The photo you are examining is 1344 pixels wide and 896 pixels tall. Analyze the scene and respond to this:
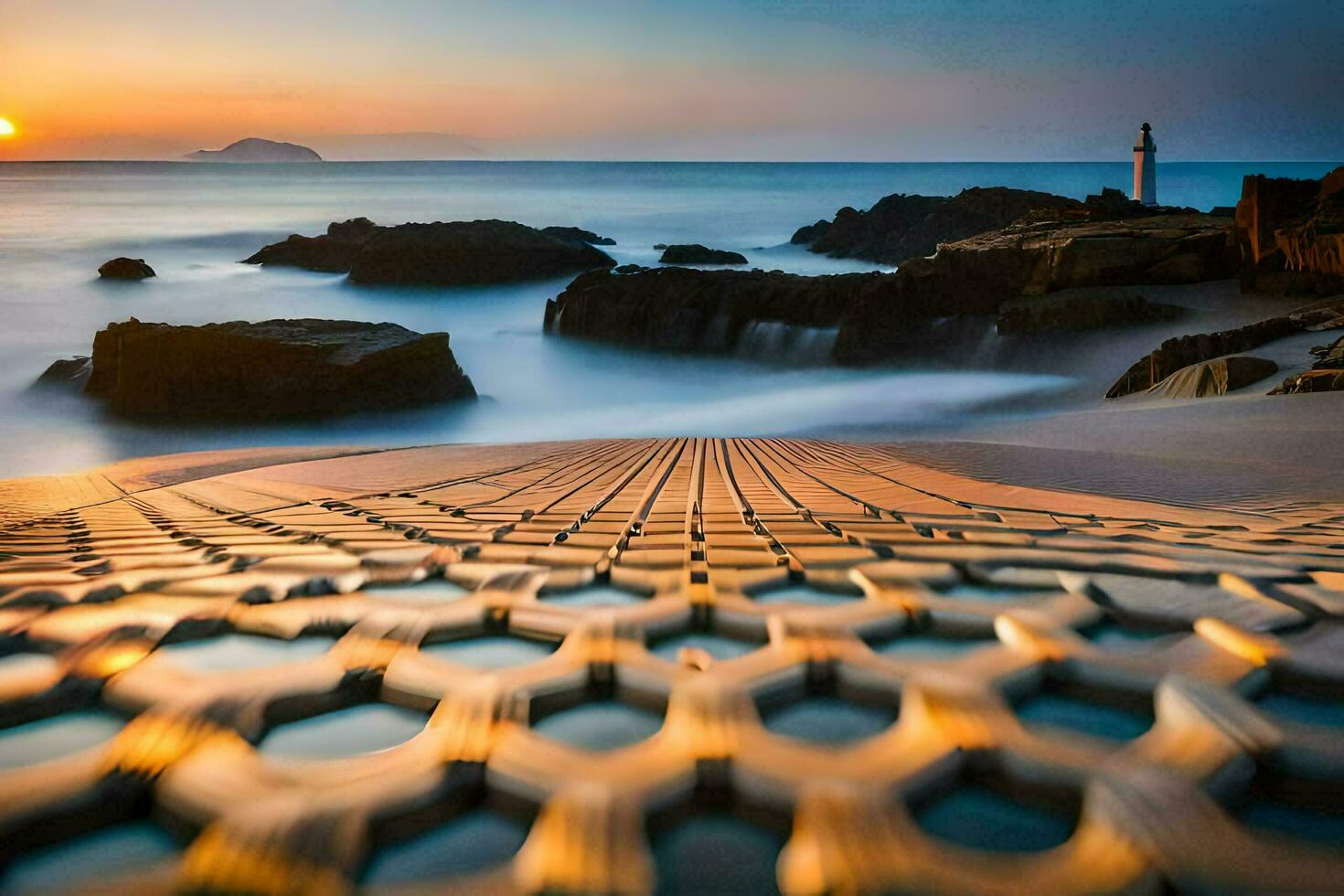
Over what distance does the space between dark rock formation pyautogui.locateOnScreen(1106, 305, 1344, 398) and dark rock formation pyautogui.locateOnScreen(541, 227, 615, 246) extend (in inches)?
713

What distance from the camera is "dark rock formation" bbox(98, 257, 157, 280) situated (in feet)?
60.2

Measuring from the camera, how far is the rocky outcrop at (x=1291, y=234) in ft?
27.5

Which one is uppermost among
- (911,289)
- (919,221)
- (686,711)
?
(919,221)

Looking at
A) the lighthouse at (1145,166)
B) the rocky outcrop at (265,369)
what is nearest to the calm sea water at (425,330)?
the rocky outcrop at (265,369)

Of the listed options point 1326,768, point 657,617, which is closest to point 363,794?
point 657,617

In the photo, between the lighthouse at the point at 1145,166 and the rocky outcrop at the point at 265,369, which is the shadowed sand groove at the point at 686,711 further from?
the lighthouse at the point at 1145,166

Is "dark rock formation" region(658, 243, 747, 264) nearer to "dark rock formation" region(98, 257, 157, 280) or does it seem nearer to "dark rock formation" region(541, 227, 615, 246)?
"dark rock formation" region(541, 227, 615, 246)

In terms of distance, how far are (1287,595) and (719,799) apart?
69 centimetres

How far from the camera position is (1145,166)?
16656mm

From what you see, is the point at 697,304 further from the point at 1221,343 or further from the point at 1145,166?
the point at 1145,166

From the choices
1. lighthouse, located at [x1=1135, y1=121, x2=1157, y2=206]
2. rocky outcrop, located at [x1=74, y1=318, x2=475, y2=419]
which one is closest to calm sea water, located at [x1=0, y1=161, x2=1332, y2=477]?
rocky outcrop, located at [x1=74, y1=318, x2=475, y2=419]

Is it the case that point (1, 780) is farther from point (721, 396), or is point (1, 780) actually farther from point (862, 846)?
point (721, 396)

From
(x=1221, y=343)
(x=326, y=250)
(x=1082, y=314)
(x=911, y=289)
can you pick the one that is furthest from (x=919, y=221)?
(x=1221, y=343)

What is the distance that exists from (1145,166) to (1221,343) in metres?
11.8
